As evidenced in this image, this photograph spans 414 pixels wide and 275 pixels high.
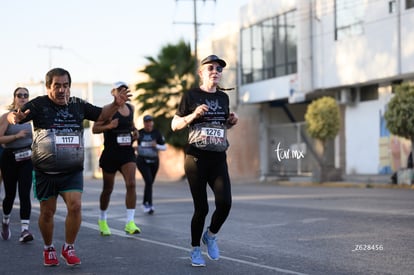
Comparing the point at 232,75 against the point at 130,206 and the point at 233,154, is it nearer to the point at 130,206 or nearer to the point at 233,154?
the point at 233,154

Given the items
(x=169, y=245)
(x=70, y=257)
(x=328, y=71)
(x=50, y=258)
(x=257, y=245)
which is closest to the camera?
(x=70, y=257)

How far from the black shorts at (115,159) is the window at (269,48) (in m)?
25.2

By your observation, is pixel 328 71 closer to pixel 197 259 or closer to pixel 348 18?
pixel 348 18

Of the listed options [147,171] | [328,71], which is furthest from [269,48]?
[147,171]

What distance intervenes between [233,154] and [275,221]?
2815 centimetres

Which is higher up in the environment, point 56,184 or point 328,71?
point 328,71

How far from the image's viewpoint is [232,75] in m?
40.3

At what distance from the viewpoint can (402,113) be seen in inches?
899

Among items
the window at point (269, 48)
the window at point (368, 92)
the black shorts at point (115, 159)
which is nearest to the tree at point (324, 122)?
the window at point (368, 92)

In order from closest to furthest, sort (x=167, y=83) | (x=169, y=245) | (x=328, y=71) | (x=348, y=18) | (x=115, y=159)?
(x=169, y=245), (x=115, y=159), (x=348, y=18), (x=328, y=71), (x=167, y=83)

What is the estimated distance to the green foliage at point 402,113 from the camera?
22812mm

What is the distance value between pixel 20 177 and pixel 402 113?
1629 centimetres

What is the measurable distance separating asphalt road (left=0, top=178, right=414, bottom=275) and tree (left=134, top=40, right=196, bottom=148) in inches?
938

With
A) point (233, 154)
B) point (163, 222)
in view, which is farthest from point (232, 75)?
point (163, 222)
